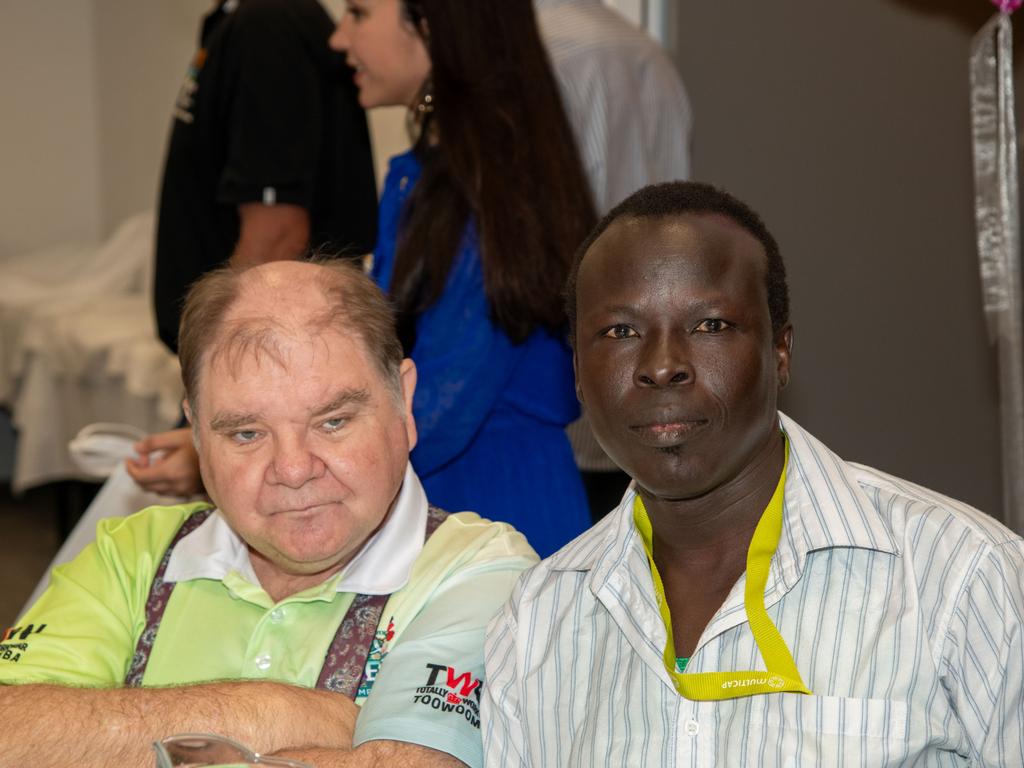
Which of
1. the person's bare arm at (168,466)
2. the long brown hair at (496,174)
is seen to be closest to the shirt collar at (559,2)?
the long brown hair at (496,174)

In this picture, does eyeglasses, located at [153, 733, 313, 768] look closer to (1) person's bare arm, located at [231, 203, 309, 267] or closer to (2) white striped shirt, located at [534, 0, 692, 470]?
(2) white striped shirt, located at [534, 0, 692, 470]

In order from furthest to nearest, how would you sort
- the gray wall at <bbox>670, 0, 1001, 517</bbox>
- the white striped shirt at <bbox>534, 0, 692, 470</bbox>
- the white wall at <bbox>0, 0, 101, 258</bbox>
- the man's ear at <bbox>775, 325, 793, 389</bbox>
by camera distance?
the white wall at <bbox>0, 0, 101, 258</bbox>, the gray wall at <bbox>670, 0, 1001, 517</bbox>, the white striped shirt at <bbox>534, 0, 692, 470</bbox>, the man's ear at <bbox>775, 325, 793, 389</bbox>

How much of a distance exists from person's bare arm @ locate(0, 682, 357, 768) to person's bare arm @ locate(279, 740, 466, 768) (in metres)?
0.04

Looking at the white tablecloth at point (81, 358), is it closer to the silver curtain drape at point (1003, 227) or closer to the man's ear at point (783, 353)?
the silver curtain drape at point (1003, 227)

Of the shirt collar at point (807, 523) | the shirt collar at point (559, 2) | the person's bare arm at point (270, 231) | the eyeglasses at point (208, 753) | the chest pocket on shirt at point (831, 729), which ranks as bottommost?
the chest pocket on shirt at point (831, 729)

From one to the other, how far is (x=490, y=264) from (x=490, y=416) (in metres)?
0.27

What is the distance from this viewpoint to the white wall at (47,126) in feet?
23.7

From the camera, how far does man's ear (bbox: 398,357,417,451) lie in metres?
1.74

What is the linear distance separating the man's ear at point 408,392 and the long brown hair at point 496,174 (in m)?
0.42

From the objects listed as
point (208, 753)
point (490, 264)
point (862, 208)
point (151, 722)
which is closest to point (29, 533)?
point (862, 208)

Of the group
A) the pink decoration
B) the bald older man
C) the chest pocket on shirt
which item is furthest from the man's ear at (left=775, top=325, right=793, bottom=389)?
the pink decoration

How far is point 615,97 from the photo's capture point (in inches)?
113

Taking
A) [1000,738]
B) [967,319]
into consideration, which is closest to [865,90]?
[967,319]

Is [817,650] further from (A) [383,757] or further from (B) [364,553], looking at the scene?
(B) [364,553]
